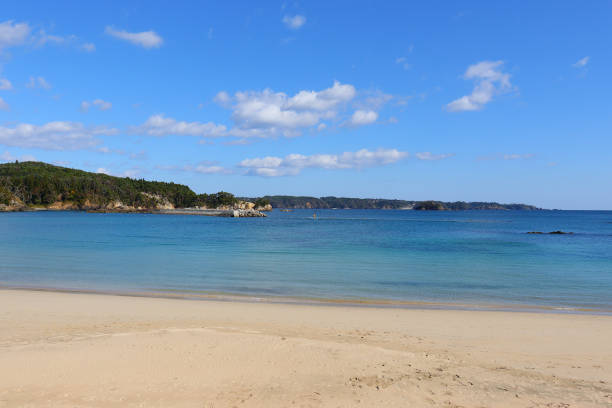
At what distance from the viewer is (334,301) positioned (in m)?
13.9

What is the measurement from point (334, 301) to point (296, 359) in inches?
270

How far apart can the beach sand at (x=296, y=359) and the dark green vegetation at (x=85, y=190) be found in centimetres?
14172

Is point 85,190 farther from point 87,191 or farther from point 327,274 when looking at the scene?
point 327,274

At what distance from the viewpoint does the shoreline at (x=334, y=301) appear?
1302 cm

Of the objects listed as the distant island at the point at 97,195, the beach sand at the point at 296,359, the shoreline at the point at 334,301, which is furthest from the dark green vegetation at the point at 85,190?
the beach sand at the point at 296,359

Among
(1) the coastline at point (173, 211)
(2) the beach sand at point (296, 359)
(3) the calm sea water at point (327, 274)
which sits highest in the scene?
(1) the coastline at point (173, 211)

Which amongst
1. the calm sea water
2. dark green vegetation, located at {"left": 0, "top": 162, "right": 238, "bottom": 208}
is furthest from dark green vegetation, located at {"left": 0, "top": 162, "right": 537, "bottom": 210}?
the calm sea water

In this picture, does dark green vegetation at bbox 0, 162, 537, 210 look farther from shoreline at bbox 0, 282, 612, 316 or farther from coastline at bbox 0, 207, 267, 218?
shoreline at bbox 0, 282, 612, 316

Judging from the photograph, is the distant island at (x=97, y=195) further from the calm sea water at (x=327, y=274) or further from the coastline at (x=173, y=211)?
the calm sea water at (x=327, y=274)

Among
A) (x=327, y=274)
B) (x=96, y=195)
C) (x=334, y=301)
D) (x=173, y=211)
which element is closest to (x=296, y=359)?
(x=334, y=301)

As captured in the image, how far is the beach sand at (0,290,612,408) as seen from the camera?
226 inches

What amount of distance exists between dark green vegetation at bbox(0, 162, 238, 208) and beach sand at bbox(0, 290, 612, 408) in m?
142

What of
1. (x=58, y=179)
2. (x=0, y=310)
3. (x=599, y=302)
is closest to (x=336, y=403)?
(x=0, y=310)

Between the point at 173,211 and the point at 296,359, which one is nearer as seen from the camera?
the point at 296,359
